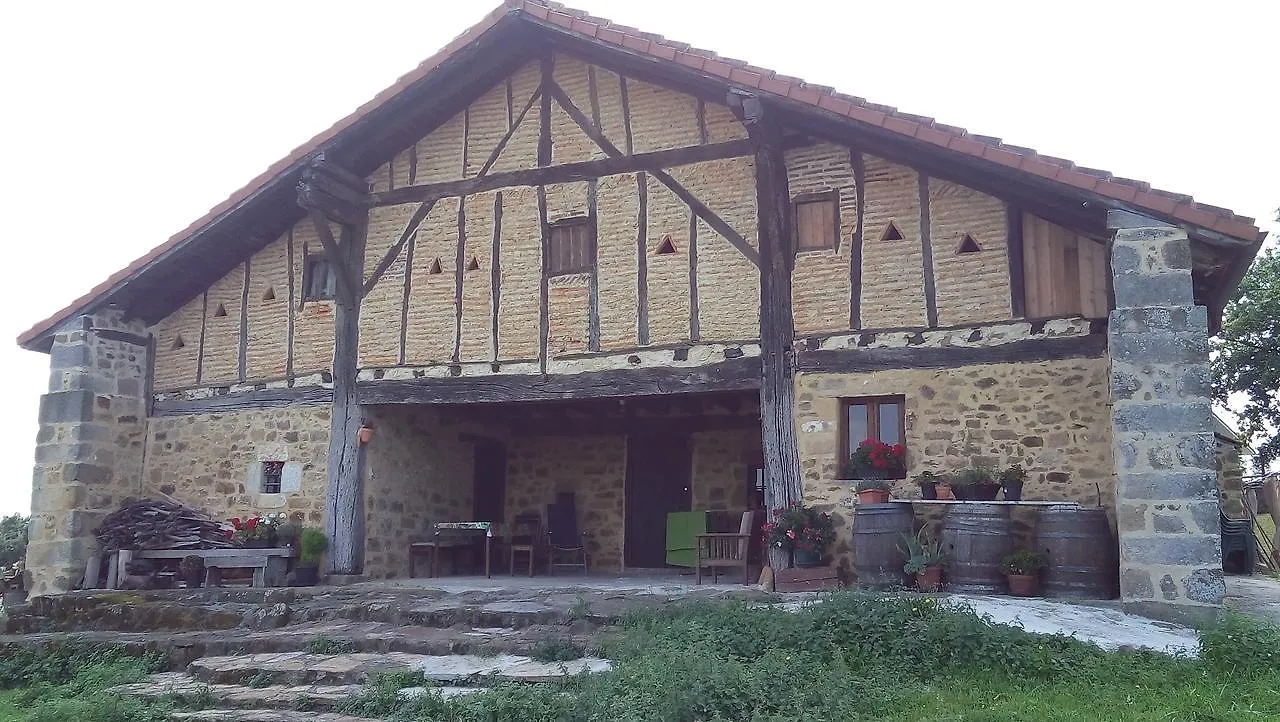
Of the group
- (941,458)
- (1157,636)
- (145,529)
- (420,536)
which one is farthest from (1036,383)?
(145,529)

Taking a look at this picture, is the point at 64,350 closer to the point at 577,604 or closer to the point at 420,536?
the point at 420,536

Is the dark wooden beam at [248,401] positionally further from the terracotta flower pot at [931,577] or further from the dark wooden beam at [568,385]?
the terracotta flower pot at [931,577]

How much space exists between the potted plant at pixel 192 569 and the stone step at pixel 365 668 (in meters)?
3.16

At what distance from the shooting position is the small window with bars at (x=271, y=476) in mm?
11086

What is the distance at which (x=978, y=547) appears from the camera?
7715mm

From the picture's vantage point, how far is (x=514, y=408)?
42.3ft

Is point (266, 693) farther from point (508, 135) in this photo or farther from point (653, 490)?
point (653, 490)

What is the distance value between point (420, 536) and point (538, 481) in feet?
6.59

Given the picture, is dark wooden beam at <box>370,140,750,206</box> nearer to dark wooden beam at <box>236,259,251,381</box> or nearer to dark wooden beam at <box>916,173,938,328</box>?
dark wooden beam at <box>916,173,938,328</box>

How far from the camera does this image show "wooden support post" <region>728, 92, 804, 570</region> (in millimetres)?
8938

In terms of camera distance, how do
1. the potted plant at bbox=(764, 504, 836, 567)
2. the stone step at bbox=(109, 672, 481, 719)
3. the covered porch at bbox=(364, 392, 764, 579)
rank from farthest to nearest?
the covered porch at bbox=(364, 392, 764, 579) → the potted plant at bbox=(764, 504, 836, 567) → the stone step at bbox=(109, 672, 481, 719)

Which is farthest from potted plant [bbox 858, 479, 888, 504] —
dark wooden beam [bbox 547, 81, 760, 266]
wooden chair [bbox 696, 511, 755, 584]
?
dark wooden beam [bbox 547, 81, 760, 266]

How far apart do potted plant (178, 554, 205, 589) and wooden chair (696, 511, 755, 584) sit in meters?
5.22

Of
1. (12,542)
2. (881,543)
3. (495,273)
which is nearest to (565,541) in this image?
(495,273)
